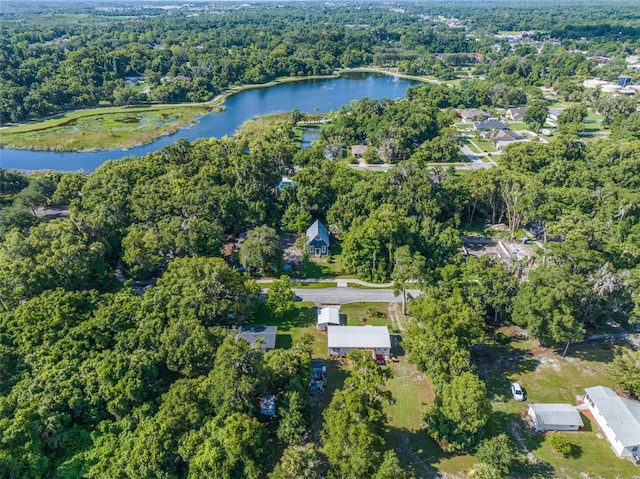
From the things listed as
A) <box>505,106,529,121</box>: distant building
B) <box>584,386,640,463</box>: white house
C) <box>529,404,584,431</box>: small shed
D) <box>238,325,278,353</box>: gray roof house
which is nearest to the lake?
<box>505,106,529,121</box>: distant building

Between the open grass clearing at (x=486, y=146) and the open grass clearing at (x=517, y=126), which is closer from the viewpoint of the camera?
the open grass clearing at (x=486, y=146)

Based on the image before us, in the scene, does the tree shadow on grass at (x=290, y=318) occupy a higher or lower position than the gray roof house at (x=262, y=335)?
lower

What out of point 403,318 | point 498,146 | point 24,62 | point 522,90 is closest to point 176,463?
point 403,318

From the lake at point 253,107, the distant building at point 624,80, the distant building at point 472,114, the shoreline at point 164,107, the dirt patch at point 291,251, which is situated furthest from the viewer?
the distant building at point 624,80

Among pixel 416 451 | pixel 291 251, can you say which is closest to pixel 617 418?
pixel 416 451

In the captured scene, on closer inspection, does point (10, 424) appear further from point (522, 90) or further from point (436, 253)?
point (522, 90)

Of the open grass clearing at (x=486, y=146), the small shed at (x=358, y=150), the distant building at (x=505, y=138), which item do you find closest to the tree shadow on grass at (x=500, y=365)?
the small shed at (x=358, y=150)

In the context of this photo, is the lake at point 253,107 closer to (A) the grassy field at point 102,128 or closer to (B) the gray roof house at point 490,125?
(A) the grassy field at point 102,128
